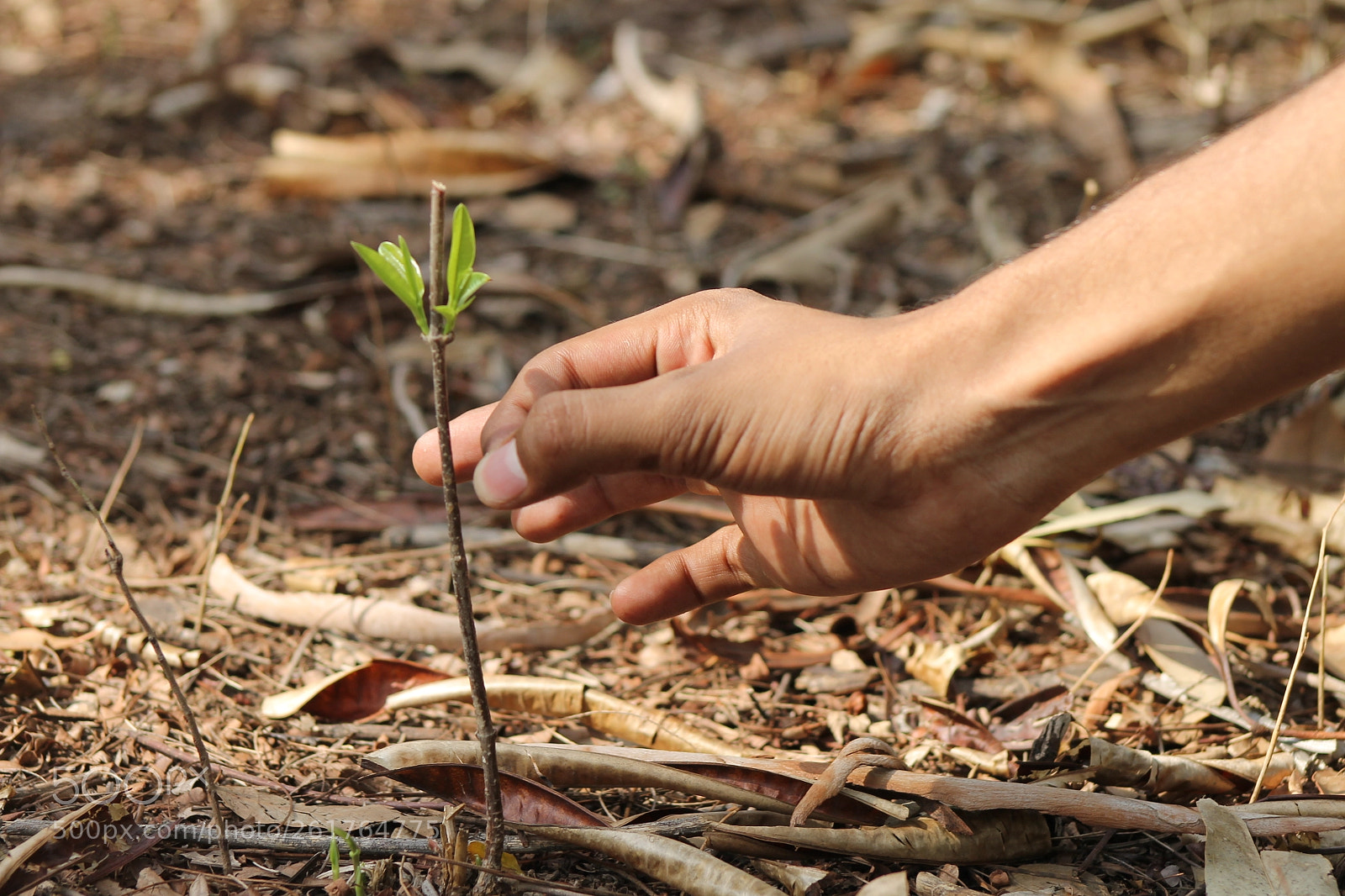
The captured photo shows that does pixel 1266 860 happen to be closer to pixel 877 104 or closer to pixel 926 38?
pixel 877 104

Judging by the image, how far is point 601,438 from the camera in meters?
1.25

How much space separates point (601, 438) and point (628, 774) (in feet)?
1.91

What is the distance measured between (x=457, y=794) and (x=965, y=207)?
10.4 ft

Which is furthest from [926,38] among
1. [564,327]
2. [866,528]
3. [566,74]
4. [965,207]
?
[866,528]

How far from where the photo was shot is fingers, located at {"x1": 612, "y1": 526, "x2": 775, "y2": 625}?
A: 5.42 ft

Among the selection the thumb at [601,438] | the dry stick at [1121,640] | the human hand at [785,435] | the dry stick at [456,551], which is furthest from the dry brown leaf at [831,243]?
the dry stick at [456,551]

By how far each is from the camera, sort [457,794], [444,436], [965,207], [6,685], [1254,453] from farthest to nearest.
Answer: [965,207]
[1254,453]
[6,685]
[457,794]
[444,436]

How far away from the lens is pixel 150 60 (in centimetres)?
493

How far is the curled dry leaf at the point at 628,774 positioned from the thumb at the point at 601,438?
1.52 ft

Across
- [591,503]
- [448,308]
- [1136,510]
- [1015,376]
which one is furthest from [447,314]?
[1136,510]

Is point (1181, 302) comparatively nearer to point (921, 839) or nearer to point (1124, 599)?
point (921, 839)

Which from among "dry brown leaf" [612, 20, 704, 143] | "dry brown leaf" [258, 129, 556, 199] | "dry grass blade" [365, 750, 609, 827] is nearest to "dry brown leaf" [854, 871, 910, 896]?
"dry grass blade" [365, 750, 609, 827]

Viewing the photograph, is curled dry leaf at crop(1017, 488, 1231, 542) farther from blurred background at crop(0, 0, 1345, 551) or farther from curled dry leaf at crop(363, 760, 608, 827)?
curled dry leaf at crop(363, 760, 608, 827)

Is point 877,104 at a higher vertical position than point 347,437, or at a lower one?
higher
